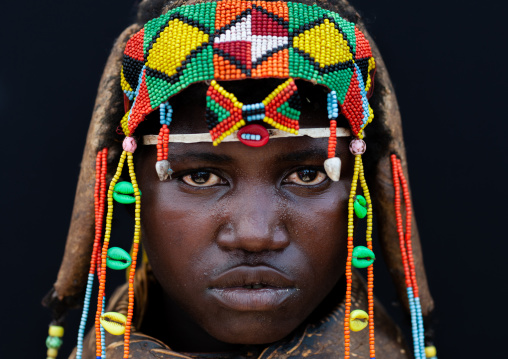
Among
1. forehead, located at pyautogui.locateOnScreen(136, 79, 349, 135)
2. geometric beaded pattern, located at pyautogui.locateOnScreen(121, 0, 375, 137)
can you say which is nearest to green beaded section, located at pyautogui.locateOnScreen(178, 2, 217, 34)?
geometric beaded pattern, located at pyautogui.locateOnScreen(121, 0, 375, 137)

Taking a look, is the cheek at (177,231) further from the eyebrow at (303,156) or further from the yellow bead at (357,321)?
the yellow bead at (357,321)

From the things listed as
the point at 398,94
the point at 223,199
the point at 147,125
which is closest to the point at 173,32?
the point at 147,125

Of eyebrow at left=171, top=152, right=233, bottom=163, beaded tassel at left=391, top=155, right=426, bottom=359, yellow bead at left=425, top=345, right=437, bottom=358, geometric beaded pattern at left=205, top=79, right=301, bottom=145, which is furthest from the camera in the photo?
yellow bead at left=425, top=345, right=437, bottom=358

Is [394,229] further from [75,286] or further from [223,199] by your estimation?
[75,286]

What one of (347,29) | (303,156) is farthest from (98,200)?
(347,29)

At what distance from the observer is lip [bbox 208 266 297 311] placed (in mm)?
1521

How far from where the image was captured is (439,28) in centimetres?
229

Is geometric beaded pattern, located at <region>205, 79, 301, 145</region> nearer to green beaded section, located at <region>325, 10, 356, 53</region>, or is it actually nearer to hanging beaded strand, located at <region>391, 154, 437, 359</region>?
green beaded section, located at <region>325, 10, 356, 53</region>

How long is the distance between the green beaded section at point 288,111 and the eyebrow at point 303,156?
102 mm

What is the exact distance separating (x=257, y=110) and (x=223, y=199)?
9.6 inches

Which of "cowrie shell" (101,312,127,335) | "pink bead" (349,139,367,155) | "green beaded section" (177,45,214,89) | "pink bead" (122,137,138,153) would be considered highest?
"green beaded section" (177,45,214,89)

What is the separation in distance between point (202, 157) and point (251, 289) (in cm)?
32

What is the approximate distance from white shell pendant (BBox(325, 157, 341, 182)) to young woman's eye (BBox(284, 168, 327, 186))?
7 cm

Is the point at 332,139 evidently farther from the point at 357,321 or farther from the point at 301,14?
the point at 357,321
